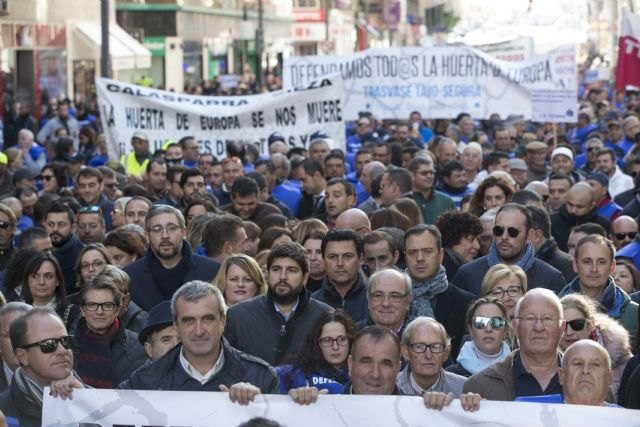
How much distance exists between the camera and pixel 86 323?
840cm

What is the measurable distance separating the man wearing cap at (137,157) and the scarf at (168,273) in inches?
305

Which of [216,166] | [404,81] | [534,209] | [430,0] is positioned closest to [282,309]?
[534,209]

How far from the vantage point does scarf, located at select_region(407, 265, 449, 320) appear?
904 cm

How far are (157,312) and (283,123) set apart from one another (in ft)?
37.0

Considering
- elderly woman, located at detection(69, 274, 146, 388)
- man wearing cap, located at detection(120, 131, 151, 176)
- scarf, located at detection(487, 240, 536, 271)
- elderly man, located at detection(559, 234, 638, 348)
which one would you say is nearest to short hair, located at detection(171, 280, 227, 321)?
elderly woman, located at detection(69, 274, 146, 388)

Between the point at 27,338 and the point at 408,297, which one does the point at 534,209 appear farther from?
the point at 27,338

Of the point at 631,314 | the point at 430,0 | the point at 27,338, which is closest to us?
the point at 27,338

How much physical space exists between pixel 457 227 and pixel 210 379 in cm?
422

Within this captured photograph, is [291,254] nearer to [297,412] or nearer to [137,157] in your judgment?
[297,412]

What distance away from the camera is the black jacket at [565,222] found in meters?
12.6

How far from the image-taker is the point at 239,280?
917 cm

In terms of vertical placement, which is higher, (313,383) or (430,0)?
(430,0)

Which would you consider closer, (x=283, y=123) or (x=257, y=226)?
(x=257, y=226)

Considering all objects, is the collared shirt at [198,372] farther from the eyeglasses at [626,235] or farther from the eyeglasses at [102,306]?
the eyeglasses at [626,235]
